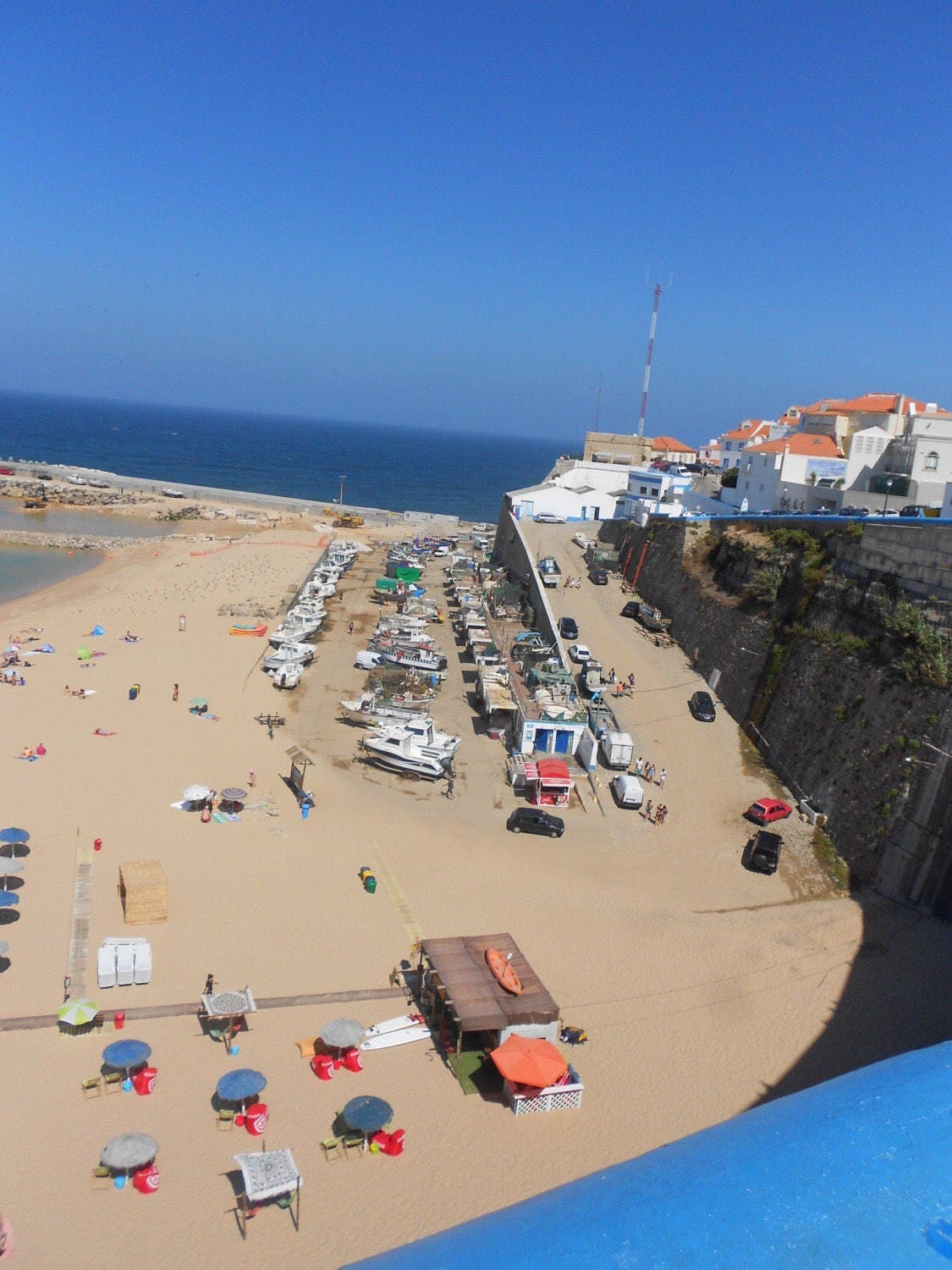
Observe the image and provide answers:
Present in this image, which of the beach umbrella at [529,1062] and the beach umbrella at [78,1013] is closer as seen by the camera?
the beach umbrella at [529,1062]

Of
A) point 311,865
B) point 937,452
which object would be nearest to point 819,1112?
point 311,865

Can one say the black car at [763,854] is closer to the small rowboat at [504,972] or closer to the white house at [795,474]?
the small rowboat at [504,972]

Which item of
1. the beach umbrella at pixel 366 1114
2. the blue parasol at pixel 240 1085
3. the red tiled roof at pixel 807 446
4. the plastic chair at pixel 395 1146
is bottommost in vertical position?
the plastic chair at pixel 395 1146

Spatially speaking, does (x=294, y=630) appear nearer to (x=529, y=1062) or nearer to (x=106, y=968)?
(x=106, y=968)

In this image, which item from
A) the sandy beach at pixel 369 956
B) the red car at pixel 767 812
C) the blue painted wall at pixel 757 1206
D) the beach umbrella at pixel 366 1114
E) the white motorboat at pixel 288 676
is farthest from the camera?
the white motorboat at pixel 288 676

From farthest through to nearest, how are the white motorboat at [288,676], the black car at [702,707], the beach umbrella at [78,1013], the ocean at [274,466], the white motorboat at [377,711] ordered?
the ocean at [274,466] < the white motorboat at [288,676] < the black car at [702,707] < the white motorboat at [377,711] < the beach umbrella at [78,1013]

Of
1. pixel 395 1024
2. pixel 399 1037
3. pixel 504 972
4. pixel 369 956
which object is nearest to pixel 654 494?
pixel 369 956

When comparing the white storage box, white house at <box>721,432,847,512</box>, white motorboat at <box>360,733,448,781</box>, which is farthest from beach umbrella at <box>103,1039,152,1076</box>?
white house at <box>721,432,847,512</box>

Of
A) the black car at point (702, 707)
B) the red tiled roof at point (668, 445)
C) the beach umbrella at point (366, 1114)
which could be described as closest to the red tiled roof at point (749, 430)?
the red tiled roof at point (668, 445)
